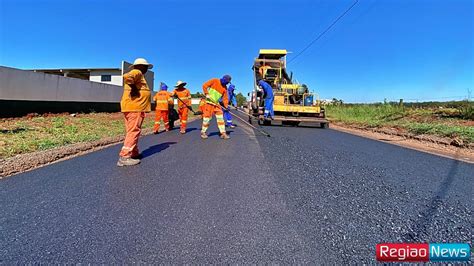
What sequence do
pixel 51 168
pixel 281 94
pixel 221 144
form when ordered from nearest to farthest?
pixel 51 168 < pixel 221 144 < pixel 281 94

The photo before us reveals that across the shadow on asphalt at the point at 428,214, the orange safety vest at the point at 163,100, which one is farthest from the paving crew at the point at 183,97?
the shadow on asphalt at the point at 428,214


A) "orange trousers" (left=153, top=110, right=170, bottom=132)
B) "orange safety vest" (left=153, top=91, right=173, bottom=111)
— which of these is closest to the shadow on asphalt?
"orange trousers" (left=153, top=110, right=170, bottom=132)

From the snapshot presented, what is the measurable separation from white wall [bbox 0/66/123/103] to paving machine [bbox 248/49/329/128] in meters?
9.04

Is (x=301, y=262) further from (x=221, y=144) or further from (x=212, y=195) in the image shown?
(x=221, y=144)

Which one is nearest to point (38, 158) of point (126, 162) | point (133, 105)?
point (126, 162)

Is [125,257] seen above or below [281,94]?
below

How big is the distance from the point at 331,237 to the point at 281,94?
10.1 meters

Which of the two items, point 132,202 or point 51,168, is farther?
point 51,168

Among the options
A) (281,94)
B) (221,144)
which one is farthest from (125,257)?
(281,94)

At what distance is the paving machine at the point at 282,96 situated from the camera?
11516mm

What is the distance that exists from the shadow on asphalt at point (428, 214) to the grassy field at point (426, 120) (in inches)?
208

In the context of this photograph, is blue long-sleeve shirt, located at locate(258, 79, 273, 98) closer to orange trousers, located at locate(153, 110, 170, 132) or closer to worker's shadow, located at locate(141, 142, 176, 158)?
orange trousers, located at locate(153, 110, 170, 132)

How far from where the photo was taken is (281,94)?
11.6m

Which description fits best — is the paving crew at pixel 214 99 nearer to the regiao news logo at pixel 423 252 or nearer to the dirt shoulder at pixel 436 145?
the dirt shoulder at pixel 436 145
